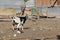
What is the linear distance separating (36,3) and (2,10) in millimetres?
2855

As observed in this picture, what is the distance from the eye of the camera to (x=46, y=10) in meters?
16.9

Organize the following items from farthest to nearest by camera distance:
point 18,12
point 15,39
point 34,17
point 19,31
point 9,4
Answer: point 9,4
point 18,12
point 34,17
point 19,31
point 15,39

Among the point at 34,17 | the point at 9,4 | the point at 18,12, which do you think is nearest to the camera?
the point at 34,17

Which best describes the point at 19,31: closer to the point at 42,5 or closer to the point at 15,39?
the point at 15,39

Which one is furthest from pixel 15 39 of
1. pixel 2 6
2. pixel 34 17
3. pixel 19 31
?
pixel 2 6

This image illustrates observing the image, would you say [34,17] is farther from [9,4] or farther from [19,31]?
[19,31]

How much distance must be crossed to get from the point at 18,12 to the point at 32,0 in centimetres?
212

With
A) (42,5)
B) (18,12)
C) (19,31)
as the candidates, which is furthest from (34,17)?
(19,31)

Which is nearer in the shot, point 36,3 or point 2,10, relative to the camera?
point 2,10

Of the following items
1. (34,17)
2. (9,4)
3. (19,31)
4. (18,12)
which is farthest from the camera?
(9,4)

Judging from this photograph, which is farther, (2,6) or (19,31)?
(2,6)

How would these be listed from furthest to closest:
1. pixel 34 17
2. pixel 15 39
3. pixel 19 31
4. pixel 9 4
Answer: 1. pixel 9 4
2. pixel 34 17
3. pixel 19 31
4. pixel 15 39

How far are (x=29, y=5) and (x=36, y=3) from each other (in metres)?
1.12

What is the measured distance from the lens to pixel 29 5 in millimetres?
17281
